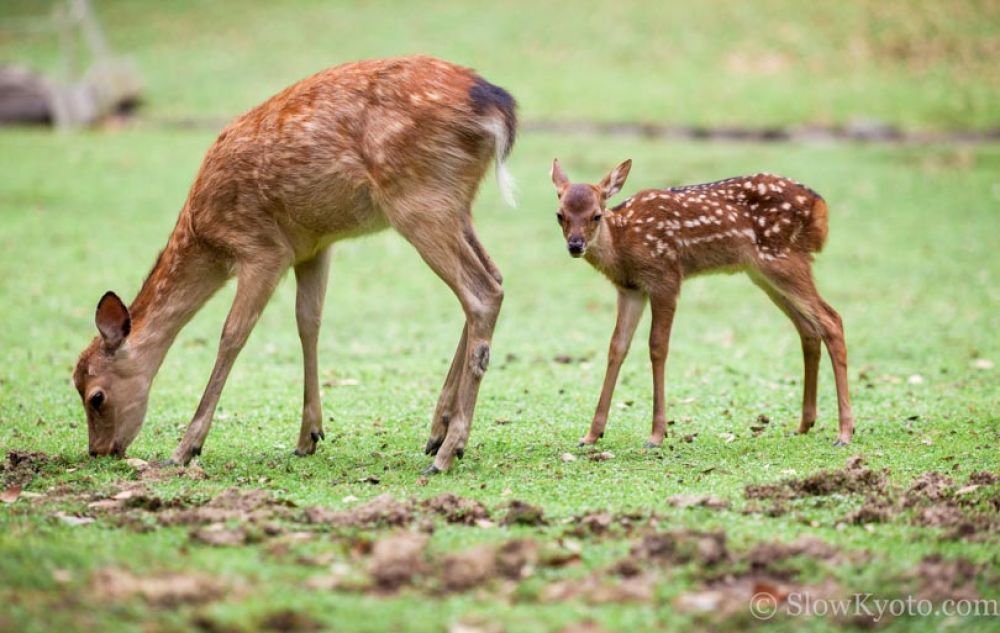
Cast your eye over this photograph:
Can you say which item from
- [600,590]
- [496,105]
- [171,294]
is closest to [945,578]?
[600,590]

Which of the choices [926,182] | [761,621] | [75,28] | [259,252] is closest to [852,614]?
[761,621]

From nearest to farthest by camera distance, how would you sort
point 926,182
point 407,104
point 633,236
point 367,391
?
point 407,104 → point 633,236 → point 367,391 → point 926,182

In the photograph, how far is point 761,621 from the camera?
422cm

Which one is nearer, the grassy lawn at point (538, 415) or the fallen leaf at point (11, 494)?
the grassy lawn at point (538, 415)

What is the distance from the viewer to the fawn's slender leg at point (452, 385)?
6918 millimetres

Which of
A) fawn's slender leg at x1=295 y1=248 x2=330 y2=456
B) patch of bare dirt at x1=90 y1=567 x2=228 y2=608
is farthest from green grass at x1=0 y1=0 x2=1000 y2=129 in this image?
patch of bare dirt at x1=90 y1=567 x2=228 y2=608

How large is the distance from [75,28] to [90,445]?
24.3 meters

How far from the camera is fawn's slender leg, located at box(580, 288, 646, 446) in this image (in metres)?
7.25

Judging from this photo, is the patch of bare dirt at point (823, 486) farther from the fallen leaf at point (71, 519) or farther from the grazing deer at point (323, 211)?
the fallen leaf at point (71, 519)

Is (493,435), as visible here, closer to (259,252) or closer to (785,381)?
(259,252)

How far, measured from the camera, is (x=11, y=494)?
582 cm

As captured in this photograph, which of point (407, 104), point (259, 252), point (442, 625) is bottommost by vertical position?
point (442, 625)

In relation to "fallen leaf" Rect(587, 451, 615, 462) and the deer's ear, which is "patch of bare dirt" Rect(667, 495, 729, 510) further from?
the deer's ear

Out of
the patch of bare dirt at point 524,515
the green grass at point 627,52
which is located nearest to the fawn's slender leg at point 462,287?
the patch of bare dirt at point 524,515
